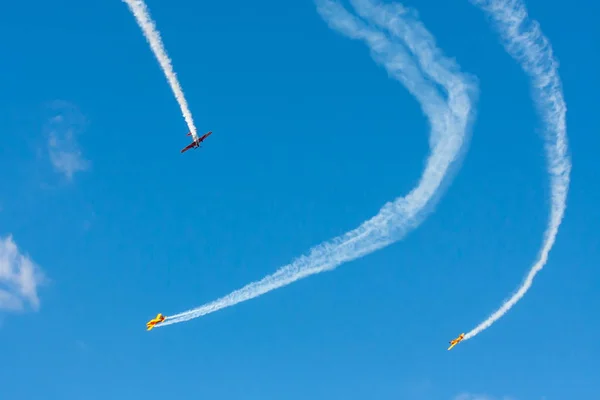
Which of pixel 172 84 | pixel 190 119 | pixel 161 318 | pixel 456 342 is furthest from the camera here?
pixel 456 342

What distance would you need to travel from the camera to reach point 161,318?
8125 cm

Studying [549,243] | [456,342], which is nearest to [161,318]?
[456,342]

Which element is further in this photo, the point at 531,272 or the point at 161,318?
the point at 161,318

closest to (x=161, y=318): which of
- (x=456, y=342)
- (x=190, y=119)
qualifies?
(x=190, y=119)

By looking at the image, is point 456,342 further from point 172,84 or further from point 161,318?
point 172,84

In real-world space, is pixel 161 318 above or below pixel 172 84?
below

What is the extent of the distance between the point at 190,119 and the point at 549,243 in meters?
39.2

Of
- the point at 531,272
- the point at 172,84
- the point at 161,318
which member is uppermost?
the point at 172,84

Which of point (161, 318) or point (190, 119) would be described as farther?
point (161, 318)

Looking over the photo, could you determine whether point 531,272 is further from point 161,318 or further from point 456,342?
point 161,318

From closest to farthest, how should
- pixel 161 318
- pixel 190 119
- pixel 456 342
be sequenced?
pixel 190 119
pixel 161 318
pixel 456 342

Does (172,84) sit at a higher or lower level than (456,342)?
higher

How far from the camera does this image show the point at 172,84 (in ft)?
220

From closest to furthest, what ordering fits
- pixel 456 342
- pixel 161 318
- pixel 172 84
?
pixel 172 84 → pixel 161 318 → pixel 456 342
